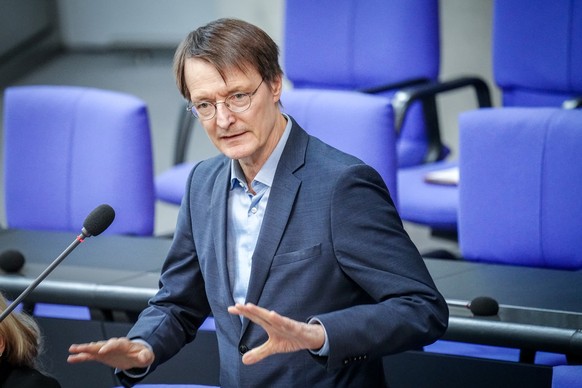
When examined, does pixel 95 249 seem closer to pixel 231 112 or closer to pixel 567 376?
pixel 231 112

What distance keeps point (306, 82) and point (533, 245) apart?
1.87 meters

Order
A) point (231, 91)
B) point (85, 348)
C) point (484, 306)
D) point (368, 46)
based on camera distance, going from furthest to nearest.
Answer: point (368, 46) → point (484, 306) → point (231, 91) → point (85, 348)

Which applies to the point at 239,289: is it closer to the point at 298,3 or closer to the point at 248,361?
the point at 248,361

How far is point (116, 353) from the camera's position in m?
1.79

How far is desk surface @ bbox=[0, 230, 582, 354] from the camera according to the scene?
7.36ft

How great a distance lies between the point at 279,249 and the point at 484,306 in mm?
634

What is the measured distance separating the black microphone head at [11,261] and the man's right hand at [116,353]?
987 mm

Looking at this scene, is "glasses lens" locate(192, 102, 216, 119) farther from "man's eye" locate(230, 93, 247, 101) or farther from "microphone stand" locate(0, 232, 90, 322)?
"microphone stand" locate(0, 232, 90, 322)

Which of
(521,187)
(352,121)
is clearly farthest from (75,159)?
(521,187)

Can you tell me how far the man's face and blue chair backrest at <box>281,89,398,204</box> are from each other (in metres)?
1.21

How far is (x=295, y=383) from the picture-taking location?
1.86 m

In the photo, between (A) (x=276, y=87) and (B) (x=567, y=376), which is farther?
(B) (x=567, y=376)

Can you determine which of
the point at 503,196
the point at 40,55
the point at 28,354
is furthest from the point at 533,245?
the point at 40,55

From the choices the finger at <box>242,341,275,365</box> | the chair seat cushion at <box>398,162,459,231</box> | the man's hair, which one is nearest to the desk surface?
the man's hair
